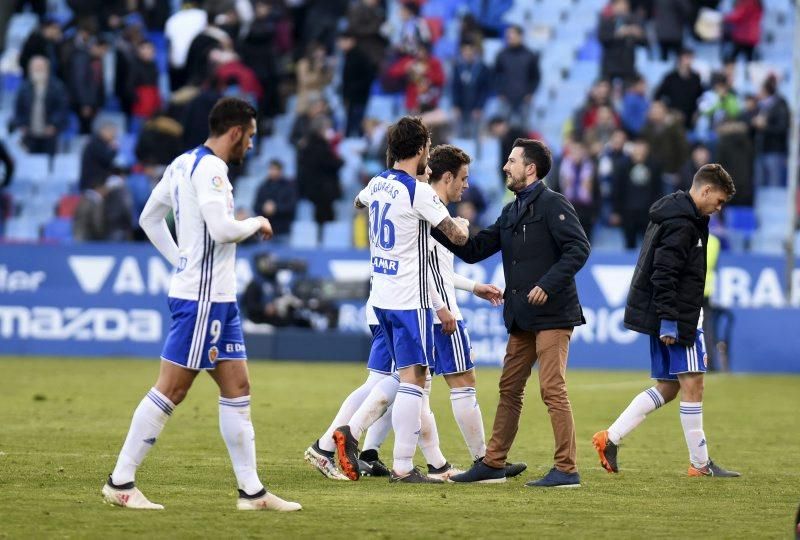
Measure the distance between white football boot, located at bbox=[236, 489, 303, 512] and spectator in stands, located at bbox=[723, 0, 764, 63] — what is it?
20884 mm

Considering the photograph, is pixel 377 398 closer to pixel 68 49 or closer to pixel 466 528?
pixel 466 528

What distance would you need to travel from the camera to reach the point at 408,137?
9469 mm

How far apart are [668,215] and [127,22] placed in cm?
2052

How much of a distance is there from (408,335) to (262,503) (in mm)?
1742

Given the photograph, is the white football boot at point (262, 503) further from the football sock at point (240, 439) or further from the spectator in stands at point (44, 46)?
the spectator in stands at point (44, 46)

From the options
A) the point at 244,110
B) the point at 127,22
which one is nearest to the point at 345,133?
the point at 127,22

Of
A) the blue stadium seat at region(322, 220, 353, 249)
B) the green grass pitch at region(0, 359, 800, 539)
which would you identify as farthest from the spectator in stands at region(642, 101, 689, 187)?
the green grass pitch at region(0, 359, 800, 539)

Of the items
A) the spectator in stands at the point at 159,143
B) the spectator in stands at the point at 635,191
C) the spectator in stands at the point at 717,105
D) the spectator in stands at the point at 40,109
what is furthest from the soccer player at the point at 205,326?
the spectator in stands at the point at 40,109

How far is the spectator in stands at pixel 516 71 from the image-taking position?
87.9ft

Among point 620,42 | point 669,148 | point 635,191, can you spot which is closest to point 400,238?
point 635,191

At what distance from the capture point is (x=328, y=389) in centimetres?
1797

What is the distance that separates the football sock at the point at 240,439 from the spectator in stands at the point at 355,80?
19.9 meters

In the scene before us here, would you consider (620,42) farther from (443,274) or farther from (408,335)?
(408,335)

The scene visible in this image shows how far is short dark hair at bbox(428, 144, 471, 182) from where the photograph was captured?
33.1 feet
